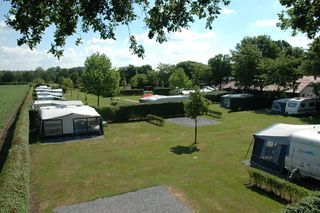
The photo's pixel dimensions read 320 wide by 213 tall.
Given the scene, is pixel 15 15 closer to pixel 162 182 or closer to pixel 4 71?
pixel 162 182

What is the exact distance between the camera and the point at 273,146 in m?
13.9

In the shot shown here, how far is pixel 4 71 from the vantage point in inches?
5566

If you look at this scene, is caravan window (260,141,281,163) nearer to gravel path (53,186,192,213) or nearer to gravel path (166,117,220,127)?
gravel path (53,186,192,213)

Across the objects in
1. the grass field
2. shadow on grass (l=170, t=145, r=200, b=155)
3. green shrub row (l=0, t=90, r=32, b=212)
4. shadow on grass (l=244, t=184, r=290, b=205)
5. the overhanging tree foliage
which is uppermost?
the overhanging tree foliage

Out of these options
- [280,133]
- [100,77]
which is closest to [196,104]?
[280,133]

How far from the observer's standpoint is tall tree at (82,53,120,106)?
33719 mm

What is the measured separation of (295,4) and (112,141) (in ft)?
46.2

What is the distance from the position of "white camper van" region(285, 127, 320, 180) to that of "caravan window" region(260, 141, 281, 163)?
667mm

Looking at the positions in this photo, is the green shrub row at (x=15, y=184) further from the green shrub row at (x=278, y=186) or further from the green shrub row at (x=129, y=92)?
the green shrub row at (x=129, y=92)

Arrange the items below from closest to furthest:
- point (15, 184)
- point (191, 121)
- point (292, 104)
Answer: point (15, 184) < point (191, 121) < point (292, 104)

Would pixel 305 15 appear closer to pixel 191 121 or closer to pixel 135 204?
pixel 135 204

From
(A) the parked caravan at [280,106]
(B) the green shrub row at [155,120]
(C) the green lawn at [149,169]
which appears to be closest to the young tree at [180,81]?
(A) the parked caravan at [280,106]

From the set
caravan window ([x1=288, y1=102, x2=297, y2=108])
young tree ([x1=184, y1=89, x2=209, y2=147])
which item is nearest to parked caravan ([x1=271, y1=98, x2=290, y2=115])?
caravan window ([x1=288, y1=102, x2=297, y2=108])

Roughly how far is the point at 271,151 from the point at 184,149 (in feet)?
17.1
